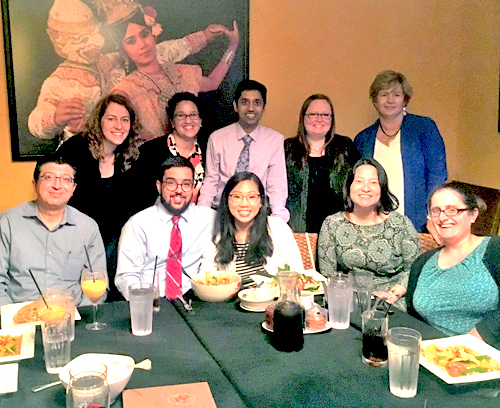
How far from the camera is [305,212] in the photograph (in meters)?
3.20

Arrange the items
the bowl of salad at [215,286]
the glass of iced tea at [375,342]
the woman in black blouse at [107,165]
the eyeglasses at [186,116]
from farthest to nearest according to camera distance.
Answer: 1. the eyeglasses at [186,116]
2. the woman in black blouse at [107,165]
3. the bowl of salad at [215,286]
4. the glass of iced tea at [375,342]

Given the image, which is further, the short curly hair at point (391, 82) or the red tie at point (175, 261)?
the short curly hair at point (391, 82)

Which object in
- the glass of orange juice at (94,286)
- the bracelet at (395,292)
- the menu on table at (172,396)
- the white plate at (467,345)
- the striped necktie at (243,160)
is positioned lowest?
the bracelet at (395,292)

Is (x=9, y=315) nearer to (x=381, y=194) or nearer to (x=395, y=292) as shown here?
(x=395, y=292)

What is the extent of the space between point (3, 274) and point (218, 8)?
220cm

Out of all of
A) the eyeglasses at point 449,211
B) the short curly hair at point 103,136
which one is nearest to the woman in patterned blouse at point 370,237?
the eyeglasses at point 449,211

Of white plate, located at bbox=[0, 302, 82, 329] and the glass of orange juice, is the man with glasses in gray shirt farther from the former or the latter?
the glass of orange juice

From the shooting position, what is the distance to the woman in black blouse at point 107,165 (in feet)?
9.64

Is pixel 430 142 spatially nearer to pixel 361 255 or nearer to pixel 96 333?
pixel 361 255

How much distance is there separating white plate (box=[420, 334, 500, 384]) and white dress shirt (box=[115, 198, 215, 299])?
122 centimetres

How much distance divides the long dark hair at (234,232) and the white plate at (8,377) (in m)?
1.13

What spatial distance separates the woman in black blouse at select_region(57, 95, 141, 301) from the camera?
116 inches

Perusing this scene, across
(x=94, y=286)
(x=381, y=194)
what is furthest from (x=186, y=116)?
(x=94, y=286)

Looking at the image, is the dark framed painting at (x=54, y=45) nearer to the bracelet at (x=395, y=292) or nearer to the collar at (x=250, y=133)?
the collar at (x=250, y=133)
